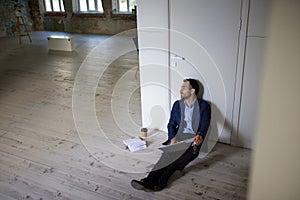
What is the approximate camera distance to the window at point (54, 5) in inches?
453

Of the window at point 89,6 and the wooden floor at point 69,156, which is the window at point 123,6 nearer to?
the window at point 89,6

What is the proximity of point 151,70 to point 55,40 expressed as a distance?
18.3 ft

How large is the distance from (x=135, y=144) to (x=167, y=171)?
0.73 meters

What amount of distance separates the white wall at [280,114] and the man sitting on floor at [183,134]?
86.5 inches

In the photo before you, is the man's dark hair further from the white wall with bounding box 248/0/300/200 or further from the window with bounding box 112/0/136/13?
the window with bounding box 112/0/136/13

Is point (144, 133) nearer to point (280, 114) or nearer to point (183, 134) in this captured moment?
point (183, 134)

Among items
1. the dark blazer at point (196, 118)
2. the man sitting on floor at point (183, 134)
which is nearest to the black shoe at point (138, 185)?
the man sitting on floor at point (183, 134)

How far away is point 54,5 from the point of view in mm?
11688

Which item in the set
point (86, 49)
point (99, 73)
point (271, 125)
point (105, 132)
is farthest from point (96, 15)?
point (271, 125)

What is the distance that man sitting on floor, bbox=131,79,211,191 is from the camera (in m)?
2.70

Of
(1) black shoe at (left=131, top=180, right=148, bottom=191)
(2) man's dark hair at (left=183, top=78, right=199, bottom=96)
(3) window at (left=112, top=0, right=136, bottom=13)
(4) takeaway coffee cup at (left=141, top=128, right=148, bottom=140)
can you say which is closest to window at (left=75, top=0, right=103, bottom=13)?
(3) window at (left=112, top=0, right=136, bottom=13)

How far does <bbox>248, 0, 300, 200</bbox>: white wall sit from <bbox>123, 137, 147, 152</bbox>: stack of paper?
2792 millimetres

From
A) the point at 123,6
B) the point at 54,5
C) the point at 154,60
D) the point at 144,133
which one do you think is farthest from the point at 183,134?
the point at 54,5

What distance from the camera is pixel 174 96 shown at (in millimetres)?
3402
